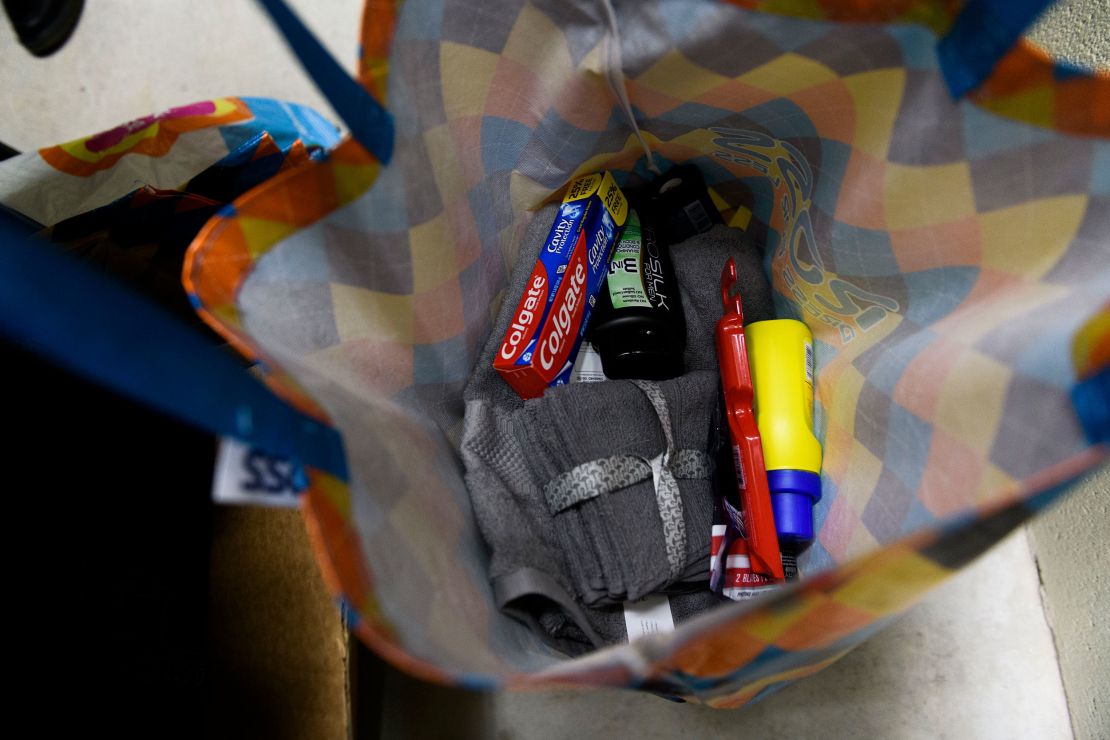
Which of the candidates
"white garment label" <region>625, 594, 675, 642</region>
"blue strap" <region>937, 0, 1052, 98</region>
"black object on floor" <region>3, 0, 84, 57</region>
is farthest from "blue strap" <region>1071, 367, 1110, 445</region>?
"black object on floor" <region>3, 0, 84, 57</region>

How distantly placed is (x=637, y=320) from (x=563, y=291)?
0.05m

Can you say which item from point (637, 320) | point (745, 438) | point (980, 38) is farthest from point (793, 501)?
point (980, 38)

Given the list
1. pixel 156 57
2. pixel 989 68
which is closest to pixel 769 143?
pixel 989 68

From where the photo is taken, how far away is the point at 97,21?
776mm

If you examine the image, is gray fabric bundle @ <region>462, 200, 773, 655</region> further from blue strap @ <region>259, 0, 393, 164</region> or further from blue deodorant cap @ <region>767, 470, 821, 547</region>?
blue strap @ <region>259, 0, 393, 164</region>

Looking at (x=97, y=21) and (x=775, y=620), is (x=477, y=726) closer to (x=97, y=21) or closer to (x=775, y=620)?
(x=775, y=620)

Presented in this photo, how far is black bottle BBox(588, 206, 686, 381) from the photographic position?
477mm

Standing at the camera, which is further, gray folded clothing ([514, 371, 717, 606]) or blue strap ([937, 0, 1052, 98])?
gray folded clothing ([514, 371, 717, 606])

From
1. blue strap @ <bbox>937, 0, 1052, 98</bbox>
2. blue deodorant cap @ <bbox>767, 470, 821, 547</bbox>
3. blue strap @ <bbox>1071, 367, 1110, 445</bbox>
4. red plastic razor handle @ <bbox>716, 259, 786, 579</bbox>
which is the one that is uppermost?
blue strap @ <bbox>937, 0, 1052, 98</bbox>

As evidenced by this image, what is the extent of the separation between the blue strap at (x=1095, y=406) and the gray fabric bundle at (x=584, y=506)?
211 millimetres

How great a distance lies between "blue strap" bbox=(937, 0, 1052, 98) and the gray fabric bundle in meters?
0.22

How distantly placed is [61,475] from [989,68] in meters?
0.52

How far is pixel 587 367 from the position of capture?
49 centimetres

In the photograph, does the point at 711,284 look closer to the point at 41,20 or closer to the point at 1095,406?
the point at 1095,406
